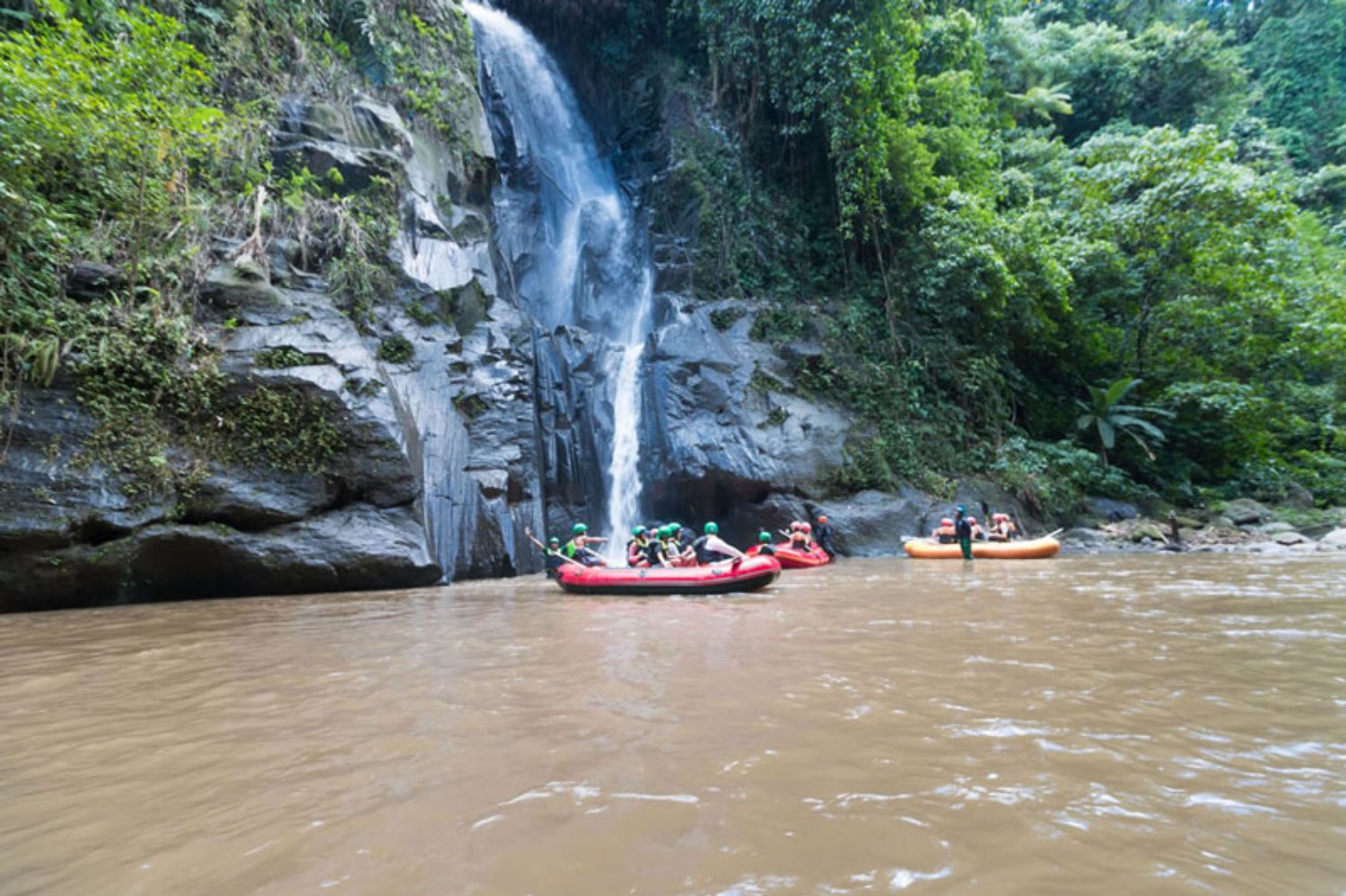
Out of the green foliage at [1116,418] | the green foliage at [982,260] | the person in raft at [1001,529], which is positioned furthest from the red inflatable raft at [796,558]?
the green foliage at [1116,418]

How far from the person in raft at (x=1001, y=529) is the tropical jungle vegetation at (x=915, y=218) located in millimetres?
1690

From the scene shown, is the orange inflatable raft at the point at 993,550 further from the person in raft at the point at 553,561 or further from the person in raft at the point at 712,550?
the person in raft at the point at 553,561

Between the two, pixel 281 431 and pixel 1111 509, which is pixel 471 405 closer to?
pixel 281 431

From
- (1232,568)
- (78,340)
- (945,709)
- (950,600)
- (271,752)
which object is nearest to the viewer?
(271,752)

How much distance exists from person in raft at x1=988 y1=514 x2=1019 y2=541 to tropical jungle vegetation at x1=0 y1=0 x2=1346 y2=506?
1.69m

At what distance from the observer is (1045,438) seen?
17562 millimetres

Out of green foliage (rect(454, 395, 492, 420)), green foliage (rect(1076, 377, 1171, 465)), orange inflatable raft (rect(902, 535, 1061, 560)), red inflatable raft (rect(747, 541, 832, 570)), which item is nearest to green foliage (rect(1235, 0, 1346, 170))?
green foliage (rect(1076, 377, 1171, 465))

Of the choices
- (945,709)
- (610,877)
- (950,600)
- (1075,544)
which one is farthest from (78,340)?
(1075,544)

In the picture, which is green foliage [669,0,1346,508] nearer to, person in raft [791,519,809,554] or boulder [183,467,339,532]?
person in raft [791,519,809,554]

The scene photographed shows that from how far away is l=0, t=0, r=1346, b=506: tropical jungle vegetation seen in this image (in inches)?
428

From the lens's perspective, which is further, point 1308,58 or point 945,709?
point 1308,58

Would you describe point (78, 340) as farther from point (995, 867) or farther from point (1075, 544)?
point (1075, 544)

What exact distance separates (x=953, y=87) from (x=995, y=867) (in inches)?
782

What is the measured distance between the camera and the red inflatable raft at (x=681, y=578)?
8.29 m
